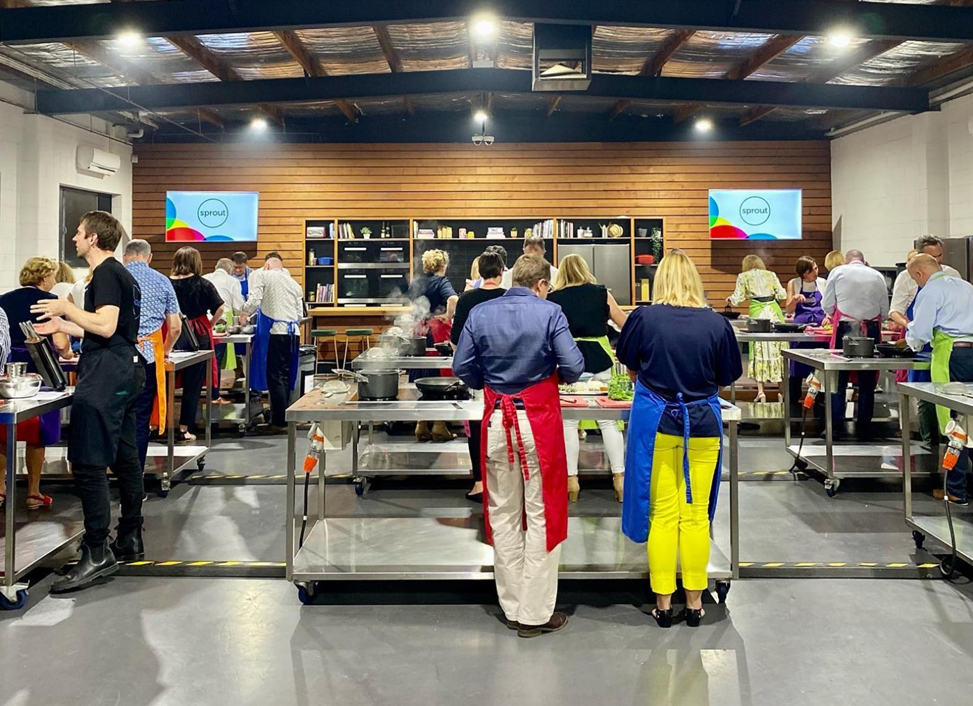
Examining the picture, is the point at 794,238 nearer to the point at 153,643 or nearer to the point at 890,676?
the point at 890,676

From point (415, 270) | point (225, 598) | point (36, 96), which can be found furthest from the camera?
point (415, 270)

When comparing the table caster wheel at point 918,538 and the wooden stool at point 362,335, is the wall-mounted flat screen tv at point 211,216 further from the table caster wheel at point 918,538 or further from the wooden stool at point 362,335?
the table caster wheel at point 918,538

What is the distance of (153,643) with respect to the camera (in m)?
2.79

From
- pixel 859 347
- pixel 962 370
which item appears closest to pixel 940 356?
pixel 962 370

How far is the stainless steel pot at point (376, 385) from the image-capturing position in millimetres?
3342

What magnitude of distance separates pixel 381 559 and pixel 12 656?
135cm

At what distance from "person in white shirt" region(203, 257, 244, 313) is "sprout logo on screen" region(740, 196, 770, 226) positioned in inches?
261

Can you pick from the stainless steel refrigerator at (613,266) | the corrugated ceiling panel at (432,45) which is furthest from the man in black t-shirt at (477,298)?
the stainless steel refrigerator at (613,266)

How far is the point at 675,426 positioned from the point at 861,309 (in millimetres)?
3569

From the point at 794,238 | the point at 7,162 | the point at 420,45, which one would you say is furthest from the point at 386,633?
the point at 794,238

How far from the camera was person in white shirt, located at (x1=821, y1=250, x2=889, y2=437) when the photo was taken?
5.64 m

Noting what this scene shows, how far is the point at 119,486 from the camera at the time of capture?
11.7ft

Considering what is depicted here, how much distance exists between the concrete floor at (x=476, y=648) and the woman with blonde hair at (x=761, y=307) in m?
3.95

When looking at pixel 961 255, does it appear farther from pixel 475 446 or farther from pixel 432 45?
pixel 475 446
